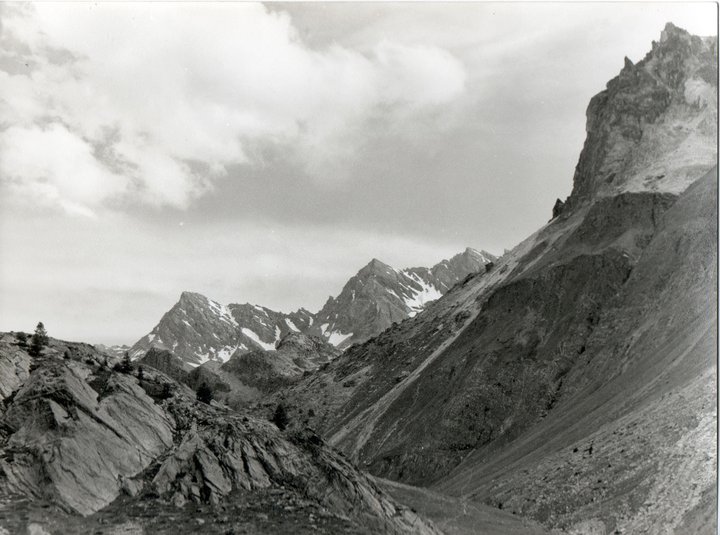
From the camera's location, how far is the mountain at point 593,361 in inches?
1966

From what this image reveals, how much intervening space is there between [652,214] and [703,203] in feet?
29.4

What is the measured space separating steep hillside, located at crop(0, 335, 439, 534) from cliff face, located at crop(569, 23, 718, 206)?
255 ft

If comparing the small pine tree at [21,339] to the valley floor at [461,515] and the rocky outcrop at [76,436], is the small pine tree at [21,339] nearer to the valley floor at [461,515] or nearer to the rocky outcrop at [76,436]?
the rocky outcrop at [76,436]

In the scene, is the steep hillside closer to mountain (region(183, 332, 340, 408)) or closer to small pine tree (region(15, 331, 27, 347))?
small pine tree (region(15, 331, 27, 347))

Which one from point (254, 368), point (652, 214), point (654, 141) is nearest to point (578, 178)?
point (654, 141)

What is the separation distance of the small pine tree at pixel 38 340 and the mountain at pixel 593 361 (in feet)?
119

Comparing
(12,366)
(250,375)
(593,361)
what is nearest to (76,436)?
(12,366)

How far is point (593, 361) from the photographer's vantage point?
76062 millimetres

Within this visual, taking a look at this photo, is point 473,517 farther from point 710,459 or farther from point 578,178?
point 578,178

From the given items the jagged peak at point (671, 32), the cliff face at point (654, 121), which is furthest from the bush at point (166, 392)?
the jagged peak at point (671, 32)

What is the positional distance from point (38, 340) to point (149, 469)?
14.3 meters

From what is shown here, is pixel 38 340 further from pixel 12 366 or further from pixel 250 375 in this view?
pixel 250 375

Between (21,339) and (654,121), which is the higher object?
(654,121)

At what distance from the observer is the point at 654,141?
10956cm
